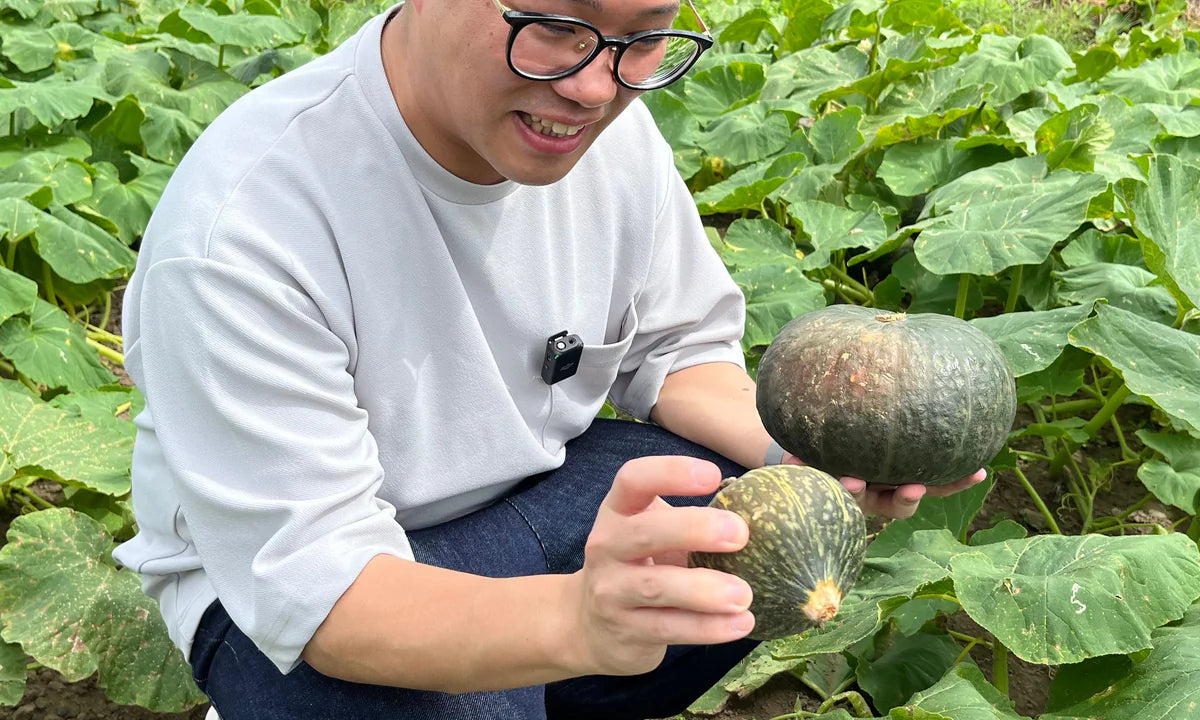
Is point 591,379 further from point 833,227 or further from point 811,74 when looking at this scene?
point 811,74

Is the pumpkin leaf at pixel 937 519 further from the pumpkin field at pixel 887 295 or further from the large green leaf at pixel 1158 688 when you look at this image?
the large green leaf at pixel 1158 688

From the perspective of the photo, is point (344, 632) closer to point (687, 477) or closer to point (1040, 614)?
point (687, 477)

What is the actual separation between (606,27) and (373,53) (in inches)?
20.0

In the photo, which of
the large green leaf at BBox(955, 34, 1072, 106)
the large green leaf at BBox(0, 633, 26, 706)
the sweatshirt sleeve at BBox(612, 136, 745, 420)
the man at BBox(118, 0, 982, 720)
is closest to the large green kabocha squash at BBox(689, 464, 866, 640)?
the man at BBox(118, 0, 982, 720)

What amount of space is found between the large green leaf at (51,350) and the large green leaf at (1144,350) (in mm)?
2587

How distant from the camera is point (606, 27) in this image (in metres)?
1.48

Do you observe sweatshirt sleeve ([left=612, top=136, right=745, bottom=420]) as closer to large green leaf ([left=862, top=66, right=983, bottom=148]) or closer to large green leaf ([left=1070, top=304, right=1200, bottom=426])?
large green leaf ([left=1070, top=304, right=1200, bottom=426])

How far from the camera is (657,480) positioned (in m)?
1.23

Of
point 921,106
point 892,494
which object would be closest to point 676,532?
point 892,494

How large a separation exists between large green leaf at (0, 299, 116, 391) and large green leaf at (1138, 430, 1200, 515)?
2.76 m

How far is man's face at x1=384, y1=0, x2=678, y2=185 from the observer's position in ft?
4.85

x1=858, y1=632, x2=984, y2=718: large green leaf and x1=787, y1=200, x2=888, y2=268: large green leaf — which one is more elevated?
x1=787, y1=200, x2=888, y2=268: large green leaf

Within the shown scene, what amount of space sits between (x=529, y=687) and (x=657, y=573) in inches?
29.8

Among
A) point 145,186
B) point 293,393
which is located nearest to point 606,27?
point 293,393
